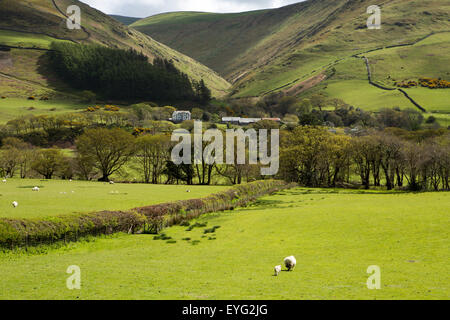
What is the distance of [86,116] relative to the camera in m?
161

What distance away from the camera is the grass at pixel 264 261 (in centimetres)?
1592

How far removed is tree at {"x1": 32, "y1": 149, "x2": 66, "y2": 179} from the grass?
62.1 metres

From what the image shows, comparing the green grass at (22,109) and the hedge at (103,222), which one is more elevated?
the green grass at (22,109)

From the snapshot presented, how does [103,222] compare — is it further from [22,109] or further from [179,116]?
[22,109]

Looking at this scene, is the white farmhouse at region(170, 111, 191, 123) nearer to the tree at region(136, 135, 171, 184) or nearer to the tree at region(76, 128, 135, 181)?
the tree at region(136, 135, 171, 184)

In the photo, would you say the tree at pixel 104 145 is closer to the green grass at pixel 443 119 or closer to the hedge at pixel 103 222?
the hedge at pixel 103 222

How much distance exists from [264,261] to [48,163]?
79.1 meters

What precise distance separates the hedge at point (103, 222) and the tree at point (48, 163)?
48.5 m

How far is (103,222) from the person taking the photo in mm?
35125

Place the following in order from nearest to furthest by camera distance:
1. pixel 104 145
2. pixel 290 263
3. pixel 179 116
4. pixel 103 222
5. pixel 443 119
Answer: pixel 290 263
pixel 103 222
pixel 104 145
pixel 443 119
pixel 179 116

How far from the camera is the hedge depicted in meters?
27.6

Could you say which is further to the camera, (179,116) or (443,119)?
(179,116)

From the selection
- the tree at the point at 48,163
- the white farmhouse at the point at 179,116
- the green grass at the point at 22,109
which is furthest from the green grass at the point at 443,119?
the green grass at the point at 22,109

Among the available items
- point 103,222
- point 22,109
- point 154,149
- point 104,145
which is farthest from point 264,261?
point 22,109
